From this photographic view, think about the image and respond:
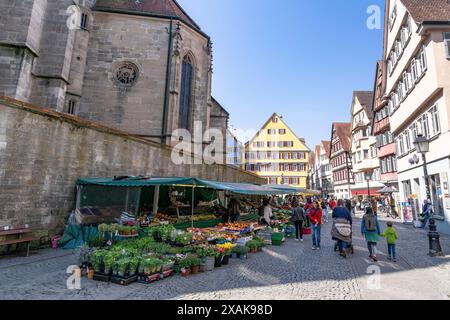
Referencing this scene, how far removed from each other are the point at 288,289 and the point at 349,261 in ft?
11.7

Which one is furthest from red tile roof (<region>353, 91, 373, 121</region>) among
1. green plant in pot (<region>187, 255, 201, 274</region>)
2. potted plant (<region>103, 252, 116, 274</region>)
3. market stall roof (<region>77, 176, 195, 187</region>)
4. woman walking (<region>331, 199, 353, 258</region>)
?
potted plant (<region>103, 252, 116, 274</region>)

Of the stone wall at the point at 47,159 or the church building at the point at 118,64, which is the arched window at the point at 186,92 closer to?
the church building at the point at 118,64

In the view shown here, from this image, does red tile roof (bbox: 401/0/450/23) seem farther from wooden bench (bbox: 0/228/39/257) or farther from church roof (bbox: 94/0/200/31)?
wooden bench (bbox: 0/228/39/257)

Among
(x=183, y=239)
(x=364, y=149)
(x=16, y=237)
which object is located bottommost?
(x=16, y=237)

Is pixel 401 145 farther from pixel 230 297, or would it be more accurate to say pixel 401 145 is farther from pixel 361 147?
pixel 230 297

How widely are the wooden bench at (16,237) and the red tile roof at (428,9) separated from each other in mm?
19861

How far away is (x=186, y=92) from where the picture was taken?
20844 mm

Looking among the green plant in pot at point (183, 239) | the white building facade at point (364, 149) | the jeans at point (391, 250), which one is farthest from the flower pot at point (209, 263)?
the white building facade at point (364, 149)

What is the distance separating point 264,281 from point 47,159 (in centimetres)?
812

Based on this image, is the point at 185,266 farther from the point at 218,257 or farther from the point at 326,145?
the point at 326,145

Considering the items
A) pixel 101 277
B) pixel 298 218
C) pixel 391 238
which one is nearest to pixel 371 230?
pixel 391 238

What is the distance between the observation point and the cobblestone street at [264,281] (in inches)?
188

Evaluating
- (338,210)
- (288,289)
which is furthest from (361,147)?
(288,289)

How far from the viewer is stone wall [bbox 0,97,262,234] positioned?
778 cm
